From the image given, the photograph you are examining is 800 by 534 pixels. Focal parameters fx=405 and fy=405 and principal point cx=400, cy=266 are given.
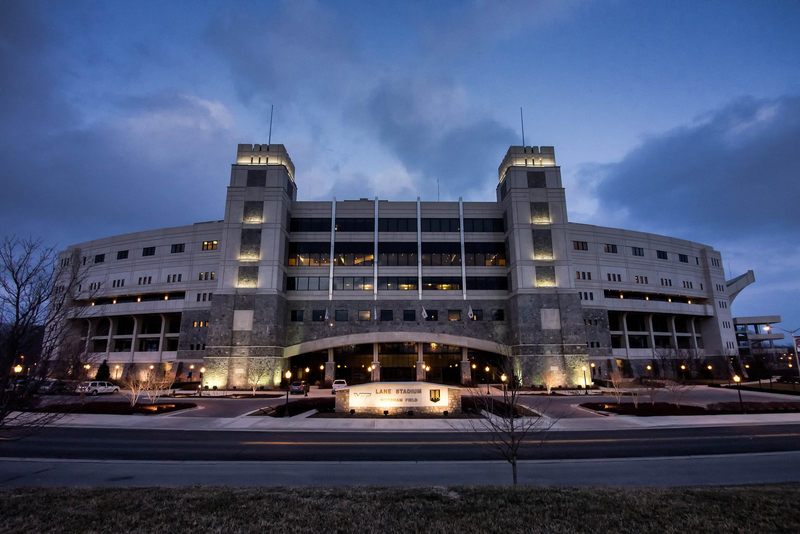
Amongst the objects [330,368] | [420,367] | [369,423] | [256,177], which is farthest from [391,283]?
[369,423]

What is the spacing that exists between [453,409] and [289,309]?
1453 inches

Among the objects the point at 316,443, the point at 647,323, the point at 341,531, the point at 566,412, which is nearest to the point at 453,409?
the point at 566,412

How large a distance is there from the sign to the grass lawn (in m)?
22.6

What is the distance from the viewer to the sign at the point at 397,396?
3325cm

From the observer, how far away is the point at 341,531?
8266 millimetres

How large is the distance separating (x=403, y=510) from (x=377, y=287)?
176ft

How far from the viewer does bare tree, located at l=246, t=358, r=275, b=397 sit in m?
55.9

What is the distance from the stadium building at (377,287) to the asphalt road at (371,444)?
108 ft

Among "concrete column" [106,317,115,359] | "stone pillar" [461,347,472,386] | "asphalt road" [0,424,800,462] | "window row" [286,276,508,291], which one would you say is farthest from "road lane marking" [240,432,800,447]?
"concrete column" [106,317,115,359]

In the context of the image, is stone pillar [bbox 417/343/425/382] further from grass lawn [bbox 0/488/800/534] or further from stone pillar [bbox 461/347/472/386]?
grass lawn [bbox 0/488/800/534]

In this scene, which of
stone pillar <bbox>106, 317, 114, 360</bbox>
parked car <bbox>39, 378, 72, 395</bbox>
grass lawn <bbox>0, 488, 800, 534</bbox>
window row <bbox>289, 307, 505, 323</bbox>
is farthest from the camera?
stone pillar <bbox>106, 317, 114, 360</bbox>

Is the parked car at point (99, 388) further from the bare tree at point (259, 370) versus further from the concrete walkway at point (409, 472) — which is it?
the concrete walkway at point (409, 472)

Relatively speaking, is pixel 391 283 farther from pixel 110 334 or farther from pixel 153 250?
pixel 110 334

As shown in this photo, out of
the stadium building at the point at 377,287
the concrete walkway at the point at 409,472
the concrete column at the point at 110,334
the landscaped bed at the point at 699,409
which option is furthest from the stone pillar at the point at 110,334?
the landscaped bed at the point at 699,409
